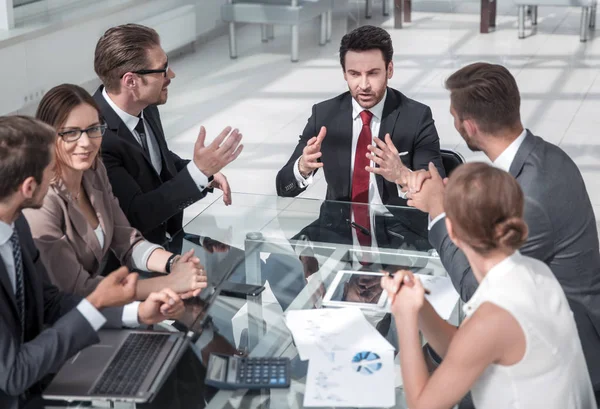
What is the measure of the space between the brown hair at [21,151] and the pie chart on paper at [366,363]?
2.90 ft

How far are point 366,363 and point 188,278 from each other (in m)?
0.66

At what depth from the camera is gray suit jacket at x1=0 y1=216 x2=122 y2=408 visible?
6.78 feet

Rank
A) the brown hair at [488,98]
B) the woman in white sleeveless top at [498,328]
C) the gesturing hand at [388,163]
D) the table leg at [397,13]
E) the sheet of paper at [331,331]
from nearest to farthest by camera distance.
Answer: the woman in white sleeveless top at [498,328] → the sheet of paper at [331,331] → the brown hair at [488,98] → the gesturing hand at [388,163] → the table leg at [397,13]

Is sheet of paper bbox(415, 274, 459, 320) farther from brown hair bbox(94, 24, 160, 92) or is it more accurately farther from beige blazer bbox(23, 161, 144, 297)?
brown hair bbox(94, 24, 160, 92)

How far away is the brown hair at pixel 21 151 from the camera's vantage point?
211 cm

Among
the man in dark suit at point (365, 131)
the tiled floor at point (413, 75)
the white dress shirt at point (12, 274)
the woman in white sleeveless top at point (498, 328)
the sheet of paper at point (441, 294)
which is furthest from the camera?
the tiled floor at point (413, 75)

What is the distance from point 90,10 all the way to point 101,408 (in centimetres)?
549

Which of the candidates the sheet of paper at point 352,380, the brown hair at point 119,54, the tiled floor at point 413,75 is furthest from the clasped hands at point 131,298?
the tiled floor at point 413,75

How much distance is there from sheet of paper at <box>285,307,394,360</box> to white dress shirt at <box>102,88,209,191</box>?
83 centimetres

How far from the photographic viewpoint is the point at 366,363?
2270 mm

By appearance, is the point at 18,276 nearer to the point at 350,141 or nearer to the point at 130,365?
the point at 130,365

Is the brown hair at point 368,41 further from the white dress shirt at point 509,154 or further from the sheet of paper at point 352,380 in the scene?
the sheet of paper at point 352,380

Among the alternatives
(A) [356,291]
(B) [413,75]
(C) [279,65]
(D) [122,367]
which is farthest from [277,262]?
(C) [279,65]

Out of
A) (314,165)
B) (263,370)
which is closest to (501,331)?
(263,370)
